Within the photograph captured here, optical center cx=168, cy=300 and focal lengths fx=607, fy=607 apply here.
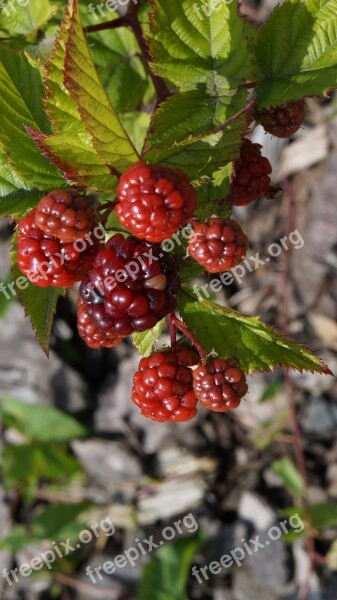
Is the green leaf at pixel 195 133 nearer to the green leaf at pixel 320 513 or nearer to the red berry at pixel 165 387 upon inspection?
the red berry at pixel 165 387

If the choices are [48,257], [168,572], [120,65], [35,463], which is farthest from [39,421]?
[48,257]

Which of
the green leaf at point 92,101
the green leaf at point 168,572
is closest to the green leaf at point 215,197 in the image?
the green leaf at point 92,101

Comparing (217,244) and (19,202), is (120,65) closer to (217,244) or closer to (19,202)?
(19,202)

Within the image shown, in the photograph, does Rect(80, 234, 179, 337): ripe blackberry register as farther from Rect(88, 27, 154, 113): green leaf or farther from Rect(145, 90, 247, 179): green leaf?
Rect(88, 27, 154, 113): green leaf

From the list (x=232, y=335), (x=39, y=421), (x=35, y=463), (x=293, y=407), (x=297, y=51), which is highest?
(x=297, y=51)

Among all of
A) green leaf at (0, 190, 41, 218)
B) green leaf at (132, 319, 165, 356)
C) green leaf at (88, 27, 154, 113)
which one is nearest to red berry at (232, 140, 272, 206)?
green leaf at (132, 319, 165, 356)

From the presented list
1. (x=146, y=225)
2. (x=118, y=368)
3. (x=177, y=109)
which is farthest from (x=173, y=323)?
(x=118, y=368)
